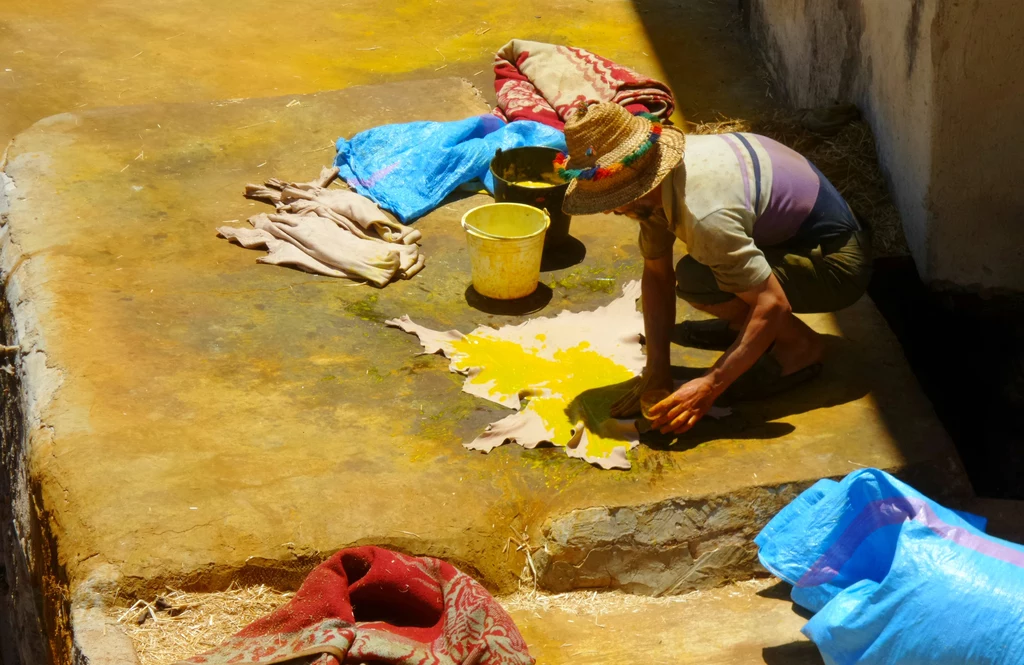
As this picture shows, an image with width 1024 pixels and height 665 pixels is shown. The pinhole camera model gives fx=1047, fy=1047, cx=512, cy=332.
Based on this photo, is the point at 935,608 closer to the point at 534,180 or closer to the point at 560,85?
the point at 534,180

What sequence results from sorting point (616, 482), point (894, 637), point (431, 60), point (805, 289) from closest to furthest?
point (894, 637), point (616, 482), point (805, 289), point (431, 60)

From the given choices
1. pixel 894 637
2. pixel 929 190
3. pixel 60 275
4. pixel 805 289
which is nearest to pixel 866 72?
pixel 929 190

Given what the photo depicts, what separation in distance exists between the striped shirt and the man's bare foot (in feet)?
1.23

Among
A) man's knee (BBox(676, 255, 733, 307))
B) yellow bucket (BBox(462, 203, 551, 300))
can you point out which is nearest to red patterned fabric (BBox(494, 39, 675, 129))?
yellow bucket (BBox(462, 203, 551, 300))

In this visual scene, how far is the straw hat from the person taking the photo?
137 inches

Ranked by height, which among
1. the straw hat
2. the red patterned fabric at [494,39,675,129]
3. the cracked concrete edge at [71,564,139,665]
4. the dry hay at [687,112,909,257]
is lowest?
the cracked concrete edge at [71,564,139,665]

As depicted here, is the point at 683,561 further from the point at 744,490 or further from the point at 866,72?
the point at 866,72

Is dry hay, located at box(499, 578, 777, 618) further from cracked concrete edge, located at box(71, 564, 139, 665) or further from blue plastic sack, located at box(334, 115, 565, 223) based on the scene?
blue plastic sack, located at box(334, 115, 565, 223)

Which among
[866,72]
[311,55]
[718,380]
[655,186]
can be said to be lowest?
[311,55]

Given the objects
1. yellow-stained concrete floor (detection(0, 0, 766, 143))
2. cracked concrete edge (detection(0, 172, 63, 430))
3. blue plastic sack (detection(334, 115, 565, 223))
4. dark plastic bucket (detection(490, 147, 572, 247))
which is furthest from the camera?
yellow-stained concrete floor (detection(0, 0, 766, 143))

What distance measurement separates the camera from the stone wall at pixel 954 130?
443 centimetres

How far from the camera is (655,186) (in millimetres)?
3482

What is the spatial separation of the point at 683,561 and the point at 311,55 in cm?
580

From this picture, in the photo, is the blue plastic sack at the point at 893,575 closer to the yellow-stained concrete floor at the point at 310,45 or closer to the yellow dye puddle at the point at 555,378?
the yellow dye puddle at the point at 555,378
